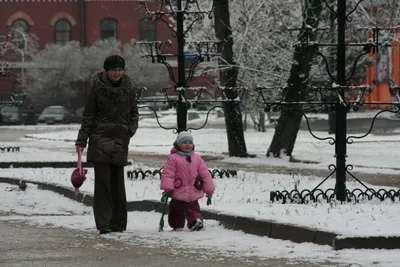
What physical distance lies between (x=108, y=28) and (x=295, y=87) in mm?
53219

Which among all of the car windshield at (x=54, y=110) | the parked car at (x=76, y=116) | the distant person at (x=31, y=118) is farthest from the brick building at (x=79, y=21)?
the distant person at (x=31, y=118)

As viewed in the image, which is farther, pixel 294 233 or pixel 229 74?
pixel 229 74

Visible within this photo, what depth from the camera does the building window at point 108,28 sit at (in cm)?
8162

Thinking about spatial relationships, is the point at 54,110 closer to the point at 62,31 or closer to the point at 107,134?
the point at 62,31

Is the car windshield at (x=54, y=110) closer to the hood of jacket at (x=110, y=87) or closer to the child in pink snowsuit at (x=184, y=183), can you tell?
the hood of jacket at (x=110, y=87)

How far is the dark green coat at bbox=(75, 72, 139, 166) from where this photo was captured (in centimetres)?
1282

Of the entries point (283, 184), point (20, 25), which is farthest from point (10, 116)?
point (283, 184)

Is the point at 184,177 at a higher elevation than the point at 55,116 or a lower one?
higher

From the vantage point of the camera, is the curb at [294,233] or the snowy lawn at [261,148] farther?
the snowy lawn at [261,148]

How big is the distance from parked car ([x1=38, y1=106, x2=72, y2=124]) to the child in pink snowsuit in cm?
5813

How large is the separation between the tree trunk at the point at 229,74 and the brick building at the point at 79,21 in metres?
49.0

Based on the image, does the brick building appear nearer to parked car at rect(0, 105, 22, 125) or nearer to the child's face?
parked car at rect(0, 105, 22, 125)

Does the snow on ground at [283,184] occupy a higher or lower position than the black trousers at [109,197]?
lower

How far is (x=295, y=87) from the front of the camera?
1167 inches
